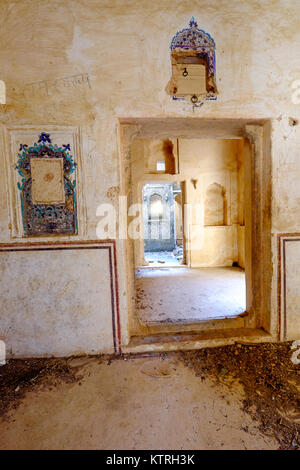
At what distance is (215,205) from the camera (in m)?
7.44

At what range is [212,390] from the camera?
2.16 meters

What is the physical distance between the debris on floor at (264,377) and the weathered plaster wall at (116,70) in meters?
1.00

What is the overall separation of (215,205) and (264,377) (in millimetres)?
5704

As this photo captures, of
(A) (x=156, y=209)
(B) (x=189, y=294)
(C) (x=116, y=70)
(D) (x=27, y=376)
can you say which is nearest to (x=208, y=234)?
(B) (x=189, y=294)

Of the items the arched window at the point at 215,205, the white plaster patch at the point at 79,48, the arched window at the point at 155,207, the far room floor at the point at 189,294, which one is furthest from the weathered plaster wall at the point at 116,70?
the arched window at the point at 155,207

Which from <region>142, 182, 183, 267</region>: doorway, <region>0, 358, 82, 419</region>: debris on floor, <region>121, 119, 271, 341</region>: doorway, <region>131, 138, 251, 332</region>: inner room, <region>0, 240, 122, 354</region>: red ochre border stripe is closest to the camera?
<region>0, 358, 82, 419</region>: debris on floor

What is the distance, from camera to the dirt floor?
5.62 ft

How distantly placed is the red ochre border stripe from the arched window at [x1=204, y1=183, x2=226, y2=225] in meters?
5.31

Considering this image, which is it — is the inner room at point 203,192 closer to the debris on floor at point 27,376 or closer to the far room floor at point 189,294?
the far room floor at point 189,294

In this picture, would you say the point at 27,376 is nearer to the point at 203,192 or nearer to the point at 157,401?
the point at 157,401

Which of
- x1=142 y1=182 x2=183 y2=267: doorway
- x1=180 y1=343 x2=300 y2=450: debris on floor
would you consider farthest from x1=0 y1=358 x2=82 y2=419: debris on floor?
x1=142 y1=182 x2=183 y2=267: doorway

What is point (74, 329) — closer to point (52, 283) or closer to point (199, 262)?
point (52, 283)

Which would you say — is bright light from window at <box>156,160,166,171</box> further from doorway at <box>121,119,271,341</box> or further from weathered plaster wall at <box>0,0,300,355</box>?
weathered plaster wall at <box>0,0,300,355</box>

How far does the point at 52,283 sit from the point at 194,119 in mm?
2408
